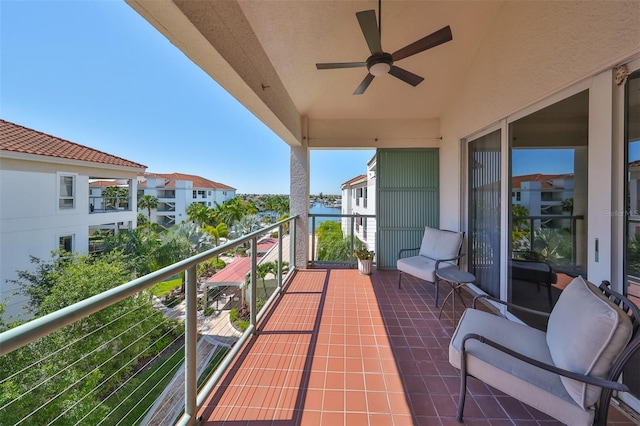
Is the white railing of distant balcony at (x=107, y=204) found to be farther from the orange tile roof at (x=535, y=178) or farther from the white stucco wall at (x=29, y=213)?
the orange tile roof at (x=535, y=178)

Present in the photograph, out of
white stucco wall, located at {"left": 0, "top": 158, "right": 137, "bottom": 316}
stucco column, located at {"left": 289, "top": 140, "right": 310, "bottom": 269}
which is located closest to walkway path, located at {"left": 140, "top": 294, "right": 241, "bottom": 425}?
stucco column, located at {"left": 289, "top": 140, "right": 310, "bottom": 269}

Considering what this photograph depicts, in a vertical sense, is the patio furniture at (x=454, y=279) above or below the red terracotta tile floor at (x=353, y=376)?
above

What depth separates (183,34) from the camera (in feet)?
5.09

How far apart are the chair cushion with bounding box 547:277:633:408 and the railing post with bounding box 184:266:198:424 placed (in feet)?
6.77

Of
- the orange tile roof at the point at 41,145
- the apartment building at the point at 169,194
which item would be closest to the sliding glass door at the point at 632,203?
the orange tile roof at the point at 41,145

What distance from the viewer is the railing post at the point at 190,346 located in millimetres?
1473

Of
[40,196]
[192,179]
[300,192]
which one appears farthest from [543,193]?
[192,179]

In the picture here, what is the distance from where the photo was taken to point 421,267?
11.3ft

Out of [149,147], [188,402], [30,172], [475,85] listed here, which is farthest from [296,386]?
[149,147]

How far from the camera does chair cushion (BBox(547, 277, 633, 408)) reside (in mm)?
1168

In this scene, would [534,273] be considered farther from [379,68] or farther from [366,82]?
[366,82]

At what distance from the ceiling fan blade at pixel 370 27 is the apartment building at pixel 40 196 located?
11.4 meters

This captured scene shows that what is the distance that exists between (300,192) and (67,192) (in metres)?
10.9

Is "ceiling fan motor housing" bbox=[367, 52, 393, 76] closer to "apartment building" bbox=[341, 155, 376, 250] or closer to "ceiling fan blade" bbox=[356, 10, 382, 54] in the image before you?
"ceiling fan blade" bbox=[356, 10, 382, 54]
